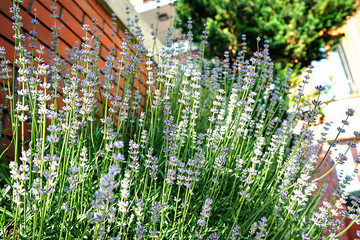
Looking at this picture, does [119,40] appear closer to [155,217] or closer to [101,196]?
[155,217]

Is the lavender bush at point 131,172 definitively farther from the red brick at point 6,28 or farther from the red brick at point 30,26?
the red brick at point 30,26

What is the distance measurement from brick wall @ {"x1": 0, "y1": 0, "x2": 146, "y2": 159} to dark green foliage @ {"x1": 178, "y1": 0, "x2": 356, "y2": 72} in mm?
3809

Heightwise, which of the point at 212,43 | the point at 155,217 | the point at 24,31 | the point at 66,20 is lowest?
the point at 155,217

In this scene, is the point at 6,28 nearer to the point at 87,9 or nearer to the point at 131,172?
the point at 87,9

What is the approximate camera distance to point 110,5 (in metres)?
2.93

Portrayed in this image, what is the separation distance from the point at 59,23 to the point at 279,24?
17.0ft

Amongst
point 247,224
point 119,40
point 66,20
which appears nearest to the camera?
point 247,224

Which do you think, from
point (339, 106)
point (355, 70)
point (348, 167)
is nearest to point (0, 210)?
point (348, 167)

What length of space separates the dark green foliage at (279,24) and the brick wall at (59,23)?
3.81 metres

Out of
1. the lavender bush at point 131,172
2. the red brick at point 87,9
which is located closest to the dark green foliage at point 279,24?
the red brick at point 87,9

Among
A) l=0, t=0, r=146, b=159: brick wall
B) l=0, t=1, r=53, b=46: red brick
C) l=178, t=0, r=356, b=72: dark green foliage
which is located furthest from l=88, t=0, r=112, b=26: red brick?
l=178, t=0, r=356, b=72: dark green foliage

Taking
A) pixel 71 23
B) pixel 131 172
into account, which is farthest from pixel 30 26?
pixel 131 172

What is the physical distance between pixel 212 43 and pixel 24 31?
16.2 feet

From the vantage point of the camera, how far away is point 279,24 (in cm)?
628
